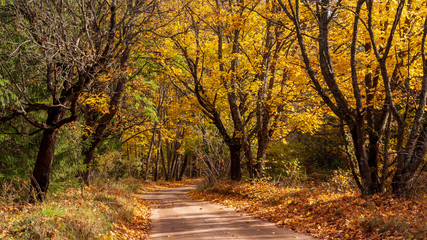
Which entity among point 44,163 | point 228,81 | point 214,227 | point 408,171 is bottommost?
point 214,227

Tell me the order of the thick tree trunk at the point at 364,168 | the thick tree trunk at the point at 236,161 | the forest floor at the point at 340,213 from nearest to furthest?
the forest floor at the point at 340,213 → the thick tree trunk at the point at 364,168 → the thick tree trunk at the point at 236,161

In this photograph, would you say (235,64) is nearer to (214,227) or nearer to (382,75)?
(382,75)

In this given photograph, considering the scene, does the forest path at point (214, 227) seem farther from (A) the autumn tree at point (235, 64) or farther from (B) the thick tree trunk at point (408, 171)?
(A) the autumn tree at point (235, 64)

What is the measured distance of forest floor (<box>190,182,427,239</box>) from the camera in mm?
6883

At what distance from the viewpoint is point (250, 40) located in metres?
16.7

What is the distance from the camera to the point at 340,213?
8.77m

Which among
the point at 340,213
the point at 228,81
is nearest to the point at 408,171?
the point at 340,213

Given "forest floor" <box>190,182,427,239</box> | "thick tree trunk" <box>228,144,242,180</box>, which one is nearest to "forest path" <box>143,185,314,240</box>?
"forest floor" <box>190,182,427,239</box>

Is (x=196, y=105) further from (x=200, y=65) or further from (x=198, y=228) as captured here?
(x=198, y=228)

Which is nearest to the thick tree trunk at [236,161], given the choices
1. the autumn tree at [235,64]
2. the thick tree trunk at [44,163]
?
the autumn tree at [235,64]

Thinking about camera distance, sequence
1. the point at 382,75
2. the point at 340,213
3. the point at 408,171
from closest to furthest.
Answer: the point at 340,213 < the point at 408,171 < the point at 382,75

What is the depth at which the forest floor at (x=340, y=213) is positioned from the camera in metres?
6.88

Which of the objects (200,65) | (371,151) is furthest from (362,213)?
(200,65)

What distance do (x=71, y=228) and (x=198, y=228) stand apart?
10.6ft
